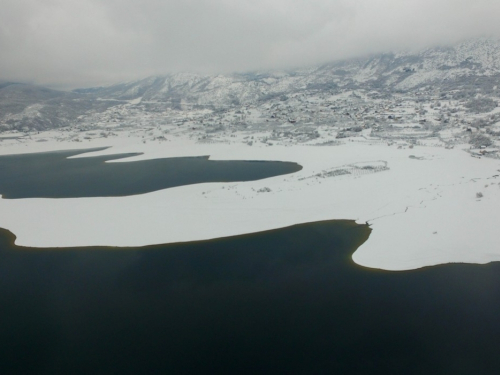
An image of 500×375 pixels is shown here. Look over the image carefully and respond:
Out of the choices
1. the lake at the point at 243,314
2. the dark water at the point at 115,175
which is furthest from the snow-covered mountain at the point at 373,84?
the lake at the point at 243,314

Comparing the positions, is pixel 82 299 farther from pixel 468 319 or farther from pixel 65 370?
pixel 468 319

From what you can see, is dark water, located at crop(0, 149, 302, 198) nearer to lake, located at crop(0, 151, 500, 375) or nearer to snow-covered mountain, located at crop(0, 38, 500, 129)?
lake, located at crop(0, 151, 500, 375)

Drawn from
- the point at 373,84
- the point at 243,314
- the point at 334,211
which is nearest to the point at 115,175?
the point at 334,211

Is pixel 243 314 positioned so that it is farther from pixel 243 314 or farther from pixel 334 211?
pixel 334 211

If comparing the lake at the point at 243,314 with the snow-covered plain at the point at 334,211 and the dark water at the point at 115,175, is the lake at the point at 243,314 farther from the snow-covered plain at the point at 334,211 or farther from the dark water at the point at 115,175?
the dark water at the point at 115,175

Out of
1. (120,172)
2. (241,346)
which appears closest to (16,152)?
(120,172)

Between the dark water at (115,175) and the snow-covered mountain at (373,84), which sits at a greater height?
the snow-covered mountain at (373,84)

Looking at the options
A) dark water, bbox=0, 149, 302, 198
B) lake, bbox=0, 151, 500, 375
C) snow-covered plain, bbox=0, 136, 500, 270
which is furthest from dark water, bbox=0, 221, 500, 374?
dark water, bbox=0, 149, 302, 198
